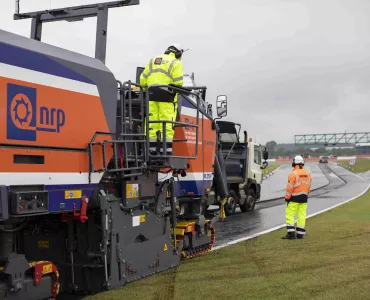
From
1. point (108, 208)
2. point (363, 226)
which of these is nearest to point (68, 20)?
point (108, 208)

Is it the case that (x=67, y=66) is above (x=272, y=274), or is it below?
above

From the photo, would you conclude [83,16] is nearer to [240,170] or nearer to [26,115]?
[26,115]

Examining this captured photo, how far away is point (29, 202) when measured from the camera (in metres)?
4.47

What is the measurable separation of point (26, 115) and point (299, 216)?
7.65m

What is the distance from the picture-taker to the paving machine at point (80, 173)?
4.52 m

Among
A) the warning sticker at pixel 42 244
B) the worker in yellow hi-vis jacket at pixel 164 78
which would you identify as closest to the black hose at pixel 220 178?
the worker in yellow hi-vis jacket at pixel 164 78

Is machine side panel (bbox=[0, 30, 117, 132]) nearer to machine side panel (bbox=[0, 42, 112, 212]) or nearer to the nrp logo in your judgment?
machine side panel (bbox=[0, 42, 112, 212])

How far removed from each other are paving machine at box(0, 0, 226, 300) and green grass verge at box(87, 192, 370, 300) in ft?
1.02

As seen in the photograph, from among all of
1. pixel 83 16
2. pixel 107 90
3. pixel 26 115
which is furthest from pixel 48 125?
pixel 83 16

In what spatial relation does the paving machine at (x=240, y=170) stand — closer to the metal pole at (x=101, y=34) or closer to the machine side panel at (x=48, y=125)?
the metal pole at (x=101, y=34)

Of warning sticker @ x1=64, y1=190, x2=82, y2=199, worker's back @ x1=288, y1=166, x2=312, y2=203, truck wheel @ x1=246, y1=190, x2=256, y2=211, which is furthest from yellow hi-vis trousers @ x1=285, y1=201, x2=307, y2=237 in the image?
truck wheel @ x1=246, y1=190, x2=256, y2=211

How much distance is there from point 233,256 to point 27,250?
389cm

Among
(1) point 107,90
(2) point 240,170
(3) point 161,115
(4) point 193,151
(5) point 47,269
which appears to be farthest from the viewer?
(2) point 240,170

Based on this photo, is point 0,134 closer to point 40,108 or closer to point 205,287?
point 40,108
